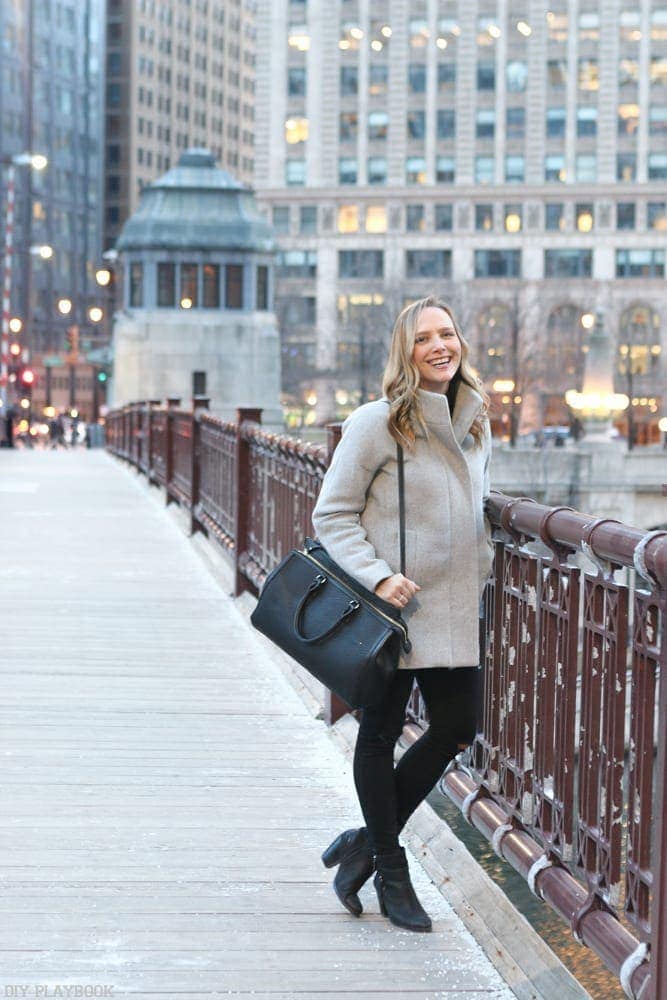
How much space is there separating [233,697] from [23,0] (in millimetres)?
141699

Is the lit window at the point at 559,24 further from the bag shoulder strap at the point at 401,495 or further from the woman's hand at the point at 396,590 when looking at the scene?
the woman's hand at the point at 396,590

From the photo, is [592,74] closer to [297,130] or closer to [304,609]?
[297,130]

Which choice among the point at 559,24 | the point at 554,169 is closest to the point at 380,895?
the point at 554,169

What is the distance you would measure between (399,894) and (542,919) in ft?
8.63

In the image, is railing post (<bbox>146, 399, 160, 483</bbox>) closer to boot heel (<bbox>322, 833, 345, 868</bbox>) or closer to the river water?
the river water

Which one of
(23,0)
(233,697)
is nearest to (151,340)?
(233,697)

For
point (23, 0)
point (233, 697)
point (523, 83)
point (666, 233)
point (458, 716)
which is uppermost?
point (23, 0)

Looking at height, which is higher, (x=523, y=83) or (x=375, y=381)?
(x=523, y=83)

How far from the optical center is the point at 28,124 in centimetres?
14325

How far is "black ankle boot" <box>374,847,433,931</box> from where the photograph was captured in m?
5.17

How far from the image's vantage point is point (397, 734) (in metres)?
5.16

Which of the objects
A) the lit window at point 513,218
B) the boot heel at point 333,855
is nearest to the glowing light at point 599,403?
the boot heel at point 333,855

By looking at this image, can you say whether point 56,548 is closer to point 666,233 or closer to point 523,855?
point 523,855

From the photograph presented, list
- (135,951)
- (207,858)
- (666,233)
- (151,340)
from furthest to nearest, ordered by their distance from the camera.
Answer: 1. (666,233)
2. (151,340)
3. (207,858)
4. (135,951)
